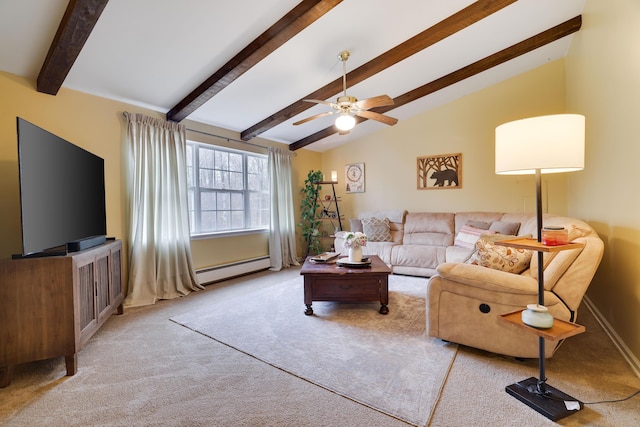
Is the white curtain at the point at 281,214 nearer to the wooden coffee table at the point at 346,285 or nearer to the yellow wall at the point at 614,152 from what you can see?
the wooden coffee table at the point at 346,285

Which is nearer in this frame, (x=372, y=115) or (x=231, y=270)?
(x=372, y=115)

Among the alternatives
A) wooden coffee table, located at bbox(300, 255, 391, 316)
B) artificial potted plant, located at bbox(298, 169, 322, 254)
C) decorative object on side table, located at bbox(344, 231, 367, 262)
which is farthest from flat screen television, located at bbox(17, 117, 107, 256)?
artificial potted plant, located at bbox(298, 169, 322, 254)

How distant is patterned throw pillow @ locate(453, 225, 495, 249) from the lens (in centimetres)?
410

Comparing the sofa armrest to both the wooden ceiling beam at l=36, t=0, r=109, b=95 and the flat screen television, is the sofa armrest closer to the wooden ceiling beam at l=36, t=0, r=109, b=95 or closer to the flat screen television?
the flat screen television

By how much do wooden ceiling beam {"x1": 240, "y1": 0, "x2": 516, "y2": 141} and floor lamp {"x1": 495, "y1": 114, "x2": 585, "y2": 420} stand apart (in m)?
1.92

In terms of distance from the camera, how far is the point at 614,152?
2.30 metres

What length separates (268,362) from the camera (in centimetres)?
204

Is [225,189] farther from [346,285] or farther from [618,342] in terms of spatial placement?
[618,342]

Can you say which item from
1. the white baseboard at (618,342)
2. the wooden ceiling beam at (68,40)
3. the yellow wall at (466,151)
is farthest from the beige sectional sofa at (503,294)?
the wooden ceiling beam at (68,40)

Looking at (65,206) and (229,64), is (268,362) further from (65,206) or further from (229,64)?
(229,64)

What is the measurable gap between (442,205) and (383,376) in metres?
3.84

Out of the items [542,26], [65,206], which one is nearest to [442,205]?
[542,26]

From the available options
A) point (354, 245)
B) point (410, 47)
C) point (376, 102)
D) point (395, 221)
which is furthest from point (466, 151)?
point (354, 245)

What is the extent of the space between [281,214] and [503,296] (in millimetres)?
3797
